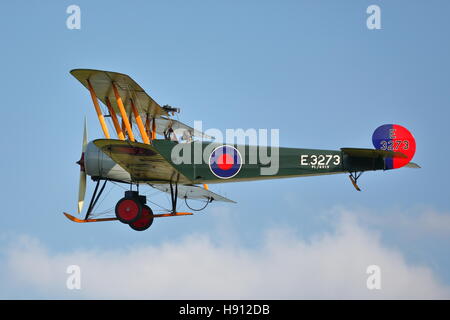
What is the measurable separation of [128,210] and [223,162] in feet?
8.60

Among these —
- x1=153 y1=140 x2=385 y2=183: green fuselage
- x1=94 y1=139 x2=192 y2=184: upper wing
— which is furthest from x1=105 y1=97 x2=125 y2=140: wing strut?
x1=153 y1=140 x2=385 y2=183: green fuselage

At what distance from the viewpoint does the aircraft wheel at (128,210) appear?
16016 millimetres

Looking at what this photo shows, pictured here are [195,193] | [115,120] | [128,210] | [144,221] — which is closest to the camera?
[128,210]

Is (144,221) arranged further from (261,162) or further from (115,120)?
(261,162)

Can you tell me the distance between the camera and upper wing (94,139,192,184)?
565 inches

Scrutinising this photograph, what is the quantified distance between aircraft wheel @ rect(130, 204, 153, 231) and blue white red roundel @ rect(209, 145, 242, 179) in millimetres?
1930

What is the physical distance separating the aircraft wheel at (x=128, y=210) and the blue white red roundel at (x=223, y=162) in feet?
6.81

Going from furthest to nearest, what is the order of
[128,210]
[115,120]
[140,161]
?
[115,120]
[128,210]
[140,161]

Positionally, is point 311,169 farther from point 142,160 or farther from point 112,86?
point 112,86

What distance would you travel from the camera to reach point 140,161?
15422 mm

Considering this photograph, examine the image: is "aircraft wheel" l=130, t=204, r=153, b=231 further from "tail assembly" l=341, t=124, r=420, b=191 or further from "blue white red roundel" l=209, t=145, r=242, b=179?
"tail assembly" l=341, t=124, r=420, b=191

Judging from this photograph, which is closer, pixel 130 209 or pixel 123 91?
pixel 130 209

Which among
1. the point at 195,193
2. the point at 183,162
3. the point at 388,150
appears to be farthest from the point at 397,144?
the point at 195,193
